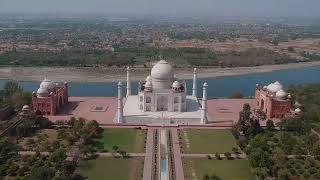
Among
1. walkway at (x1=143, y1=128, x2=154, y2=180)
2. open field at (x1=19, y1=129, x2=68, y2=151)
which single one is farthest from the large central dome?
open field at (x1=19, y1=129, x2=68, y2=151)

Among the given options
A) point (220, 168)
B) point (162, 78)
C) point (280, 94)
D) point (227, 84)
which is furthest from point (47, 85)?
point (227, 84)

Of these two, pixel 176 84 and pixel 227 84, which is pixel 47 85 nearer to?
pixel 176 84

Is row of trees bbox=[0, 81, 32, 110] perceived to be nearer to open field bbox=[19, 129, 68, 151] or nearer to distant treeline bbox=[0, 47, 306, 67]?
open field bbox=[19, 129, 68, 151]

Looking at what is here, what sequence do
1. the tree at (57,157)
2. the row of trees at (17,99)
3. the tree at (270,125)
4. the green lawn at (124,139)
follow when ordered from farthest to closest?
the row of trees at (17,99), the tree at (270,125), the green lawn at (124,139), the tree at (57,157)

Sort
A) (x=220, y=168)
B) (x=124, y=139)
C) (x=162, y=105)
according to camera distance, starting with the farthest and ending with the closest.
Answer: (x=162, y=105) < (x=124, y=139) < (x=220, y=168)

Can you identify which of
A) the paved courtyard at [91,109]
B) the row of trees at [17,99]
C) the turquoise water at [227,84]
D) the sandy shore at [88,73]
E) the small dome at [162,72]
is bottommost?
the turquoise water at [227,84]

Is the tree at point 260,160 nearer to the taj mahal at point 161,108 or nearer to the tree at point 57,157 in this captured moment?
the taj mahal at point 161,108

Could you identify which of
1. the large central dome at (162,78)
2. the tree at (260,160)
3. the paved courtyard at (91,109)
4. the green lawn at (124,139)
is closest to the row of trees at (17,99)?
the paved courtyard at (91,109)
